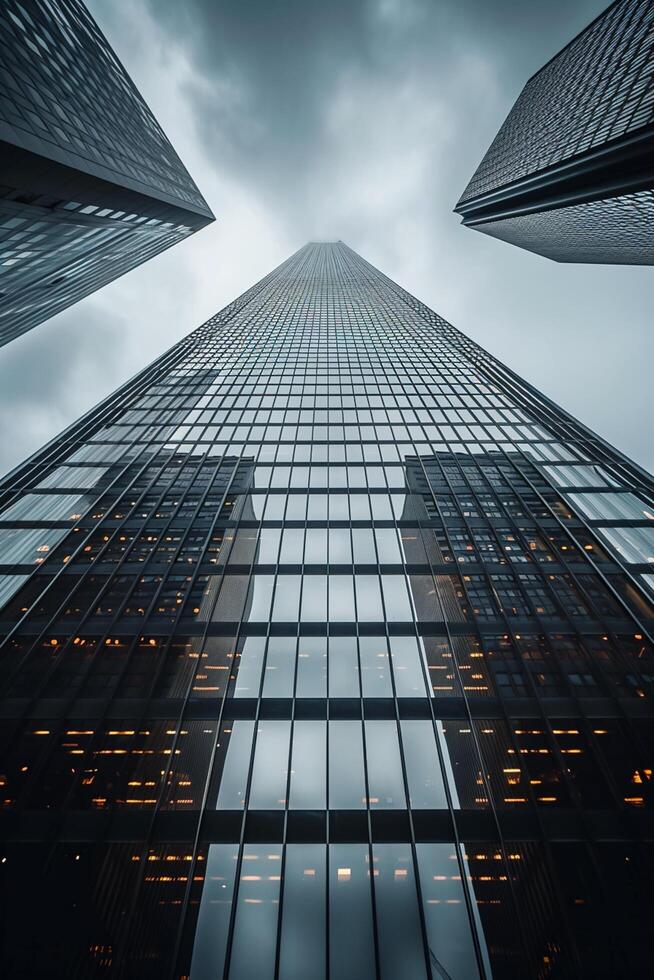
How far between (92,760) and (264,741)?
16.5 ft

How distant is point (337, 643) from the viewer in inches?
637

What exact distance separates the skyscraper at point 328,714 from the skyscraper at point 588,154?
20.8 metres

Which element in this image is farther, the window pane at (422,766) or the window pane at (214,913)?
the window pane at (422,766)

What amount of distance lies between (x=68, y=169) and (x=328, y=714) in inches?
959

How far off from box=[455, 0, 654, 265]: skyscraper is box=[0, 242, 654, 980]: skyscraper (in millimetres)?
20841

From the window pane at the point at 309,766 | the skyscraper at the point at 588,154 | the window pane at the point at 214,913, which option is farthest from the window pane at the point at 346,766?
the skyscraper at the point at 588,154

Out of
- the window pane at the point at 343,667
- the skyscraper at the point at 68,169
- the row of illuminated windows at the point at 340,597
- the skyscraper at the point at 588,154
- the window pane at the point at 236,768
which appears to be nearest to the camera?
the window pane at the point at 236,768

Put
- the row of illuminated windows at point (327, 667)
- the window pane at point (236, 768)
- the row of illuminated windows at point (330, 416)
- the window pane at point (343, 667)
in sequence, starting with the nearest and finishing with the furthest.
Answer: the window pane at point (236, 768)
the row of illuminated windows at point (327, 667)
the window pane at point (343, 667)
the row of illuminated windows at point (330, 416)

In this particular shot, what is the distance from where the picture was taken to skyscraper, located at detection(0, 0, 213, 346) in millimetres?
17766

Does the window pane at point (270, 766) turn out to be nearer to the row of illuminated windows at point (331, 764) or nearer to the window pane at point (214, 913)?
the row of illuminated windows at point (331, 764)

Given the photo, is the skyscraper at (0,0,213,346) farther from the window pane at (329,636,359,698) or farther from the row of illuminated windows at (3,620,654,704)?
the window pane at (329,636,359,698)

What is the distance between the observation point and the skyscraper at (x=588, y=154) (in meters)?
30.1

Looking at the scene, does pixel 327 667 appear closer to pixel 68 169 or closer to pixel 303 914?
pixel 303 914

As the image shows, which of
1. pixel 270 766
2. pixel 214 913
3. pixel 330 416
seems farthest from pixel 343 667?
pixel 330 416
